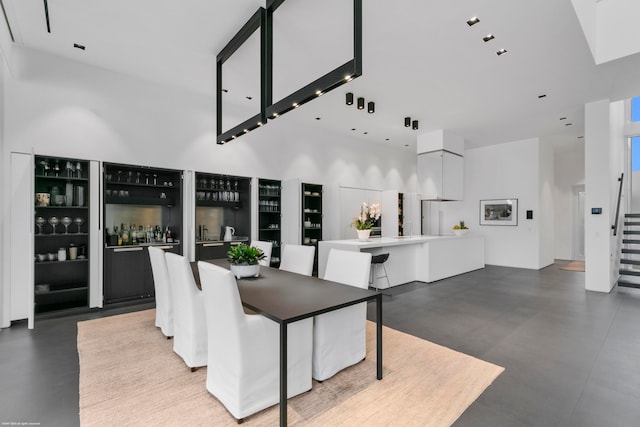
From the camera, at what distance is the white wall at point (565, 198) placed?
9.52 meters

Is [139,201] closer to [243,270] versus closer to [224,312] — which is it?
[243,270]

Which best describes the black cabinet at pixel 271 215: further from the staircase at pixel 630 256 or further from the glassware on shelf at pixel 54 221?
the staircase at pixel 630 256

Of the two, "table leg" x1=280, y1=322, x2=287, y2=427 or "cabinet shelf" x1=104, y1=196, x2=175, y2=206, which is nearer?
"table leg" x1=280, y1=322, x2=287, y2=427

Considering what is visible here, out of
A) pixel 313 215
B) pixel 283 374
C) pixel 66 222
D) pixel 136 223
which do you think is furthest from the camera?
pixel 313 215

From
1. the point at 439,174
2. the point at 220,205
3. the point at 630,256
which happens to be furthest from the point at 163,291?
the point at 630,256

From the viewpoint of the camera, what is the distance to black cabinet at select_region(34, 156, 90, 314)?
4.10 metres

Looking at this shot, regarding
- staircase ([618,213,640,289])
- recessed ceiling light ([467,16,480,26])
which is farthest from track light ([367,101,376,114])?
staircase ([618,213,640,289])

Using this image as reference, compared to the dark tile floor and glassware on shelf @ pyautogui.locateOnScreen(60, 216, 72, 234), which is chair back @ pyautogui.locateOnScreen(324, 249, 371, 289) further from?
glassware on shelf @ pyautogui.locateOnScreen(60, 216, 72, 234)

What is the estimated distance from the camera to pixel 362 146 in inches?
328

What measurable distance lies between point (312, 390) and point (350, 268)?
3.65 ft

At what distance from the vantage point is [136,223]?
5.00 meters

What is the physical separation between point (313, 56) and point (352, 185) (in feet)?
14.0

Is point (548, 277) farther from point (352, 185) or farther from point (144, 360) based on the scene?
point (144, 360)

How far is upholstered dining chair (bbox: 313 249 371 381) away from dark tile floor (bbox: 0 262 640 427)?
958 mm
